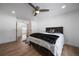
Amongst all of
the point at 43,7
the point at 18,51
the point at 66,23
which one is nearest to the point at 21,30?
the point at 18,51

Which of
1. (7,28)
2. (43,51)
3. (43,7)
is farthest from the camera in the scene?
(43,51)

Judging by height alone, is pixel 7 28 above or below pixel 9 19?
below

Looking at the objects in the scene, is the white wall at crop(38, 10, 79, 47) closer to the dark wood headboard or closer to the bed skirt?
the dark wood headboard

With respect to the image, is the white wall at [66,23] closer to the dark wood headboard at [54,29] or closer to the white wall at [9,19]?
the dark wood headboard at [54,29]

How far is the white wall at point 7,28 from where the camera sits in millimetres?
920

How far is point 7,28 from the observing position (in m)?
0.98

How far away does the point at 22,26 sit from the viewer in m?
1.09

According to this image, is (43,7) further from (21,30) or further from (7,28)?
(7,28)

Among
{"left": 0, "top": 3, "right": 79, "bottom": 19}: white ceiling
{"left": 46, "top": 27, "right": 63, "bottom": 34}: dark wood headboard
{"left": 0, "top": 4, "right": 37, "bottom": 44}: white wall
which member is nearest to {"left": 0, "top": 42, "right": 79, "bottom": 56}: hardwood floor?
{"left": 0, "top": 4, "right": 37, "bottom": 44}: white wall

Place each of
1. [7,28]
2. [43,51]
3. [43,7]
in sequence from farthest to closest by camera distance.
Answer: [43,51], [43,7], [7,28]

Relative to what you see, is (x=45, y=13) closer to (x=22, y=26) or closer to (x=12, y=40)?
(x=22, y=26)

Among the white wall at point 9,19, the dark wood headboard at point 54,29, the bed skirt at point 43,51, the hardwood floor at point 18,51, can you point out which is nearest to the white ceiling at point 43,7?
the white wall at point 9,19

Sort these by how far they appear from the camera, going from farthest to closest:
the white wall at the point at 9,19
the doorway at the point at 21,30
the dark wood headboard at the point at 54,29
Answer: the dark wood headboard at the point at 54,29 → the doorway at the point at 21,30 → the white wall at the point at 9,19

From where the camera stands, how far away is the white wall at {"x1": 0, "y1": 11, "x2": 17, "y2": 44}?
0.92 meters
